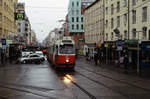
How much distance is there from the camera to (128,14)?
1481 inches

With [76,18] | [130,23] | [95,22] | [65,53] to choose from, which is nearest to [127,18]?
[130,23]

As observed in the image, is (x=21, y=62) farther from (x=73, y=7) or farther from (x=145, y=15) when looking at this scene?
(x=73, y=7)

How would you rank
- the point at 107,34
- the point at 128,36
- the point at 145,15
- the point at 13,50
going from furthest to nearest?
the point at 13,50 < the point at 107,34 < the point at 128,36 < the point at 145,15

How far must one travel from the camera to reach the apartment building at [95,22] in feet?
181

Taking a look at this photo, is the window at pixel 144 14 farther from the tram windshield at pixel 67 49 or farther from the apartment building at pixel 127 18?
the tram windshield at pixel 67 49

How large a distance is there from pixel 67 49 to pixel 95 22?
38.0 m

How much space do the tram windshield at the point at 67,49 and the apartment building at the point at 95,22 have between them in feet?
95.9

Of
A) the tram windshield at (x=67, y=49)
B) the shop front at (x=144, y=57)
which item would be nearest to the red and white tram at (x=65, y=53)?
the tram windshield at (x=67, y=49)

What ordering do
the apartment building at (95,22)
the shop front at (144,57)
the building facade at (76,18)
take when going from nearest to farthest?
the shop front at (144,57) → the apartment building at (95,22) → the building facade at (76,18)

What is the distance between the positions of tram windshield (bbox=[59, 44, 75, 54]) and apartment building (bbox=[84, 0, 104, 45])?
95.9 ft

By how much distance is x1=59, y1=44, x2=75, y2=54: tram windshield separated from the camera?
81.5ft

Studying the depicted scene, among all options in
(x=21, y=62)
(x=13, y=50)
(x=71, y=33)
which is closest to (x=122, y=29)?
(x=21, y=62)

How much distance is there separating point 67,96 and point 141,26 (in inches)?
965

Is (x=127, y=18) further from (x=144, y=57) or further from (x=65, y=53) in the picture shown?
(x=65, y=53)
